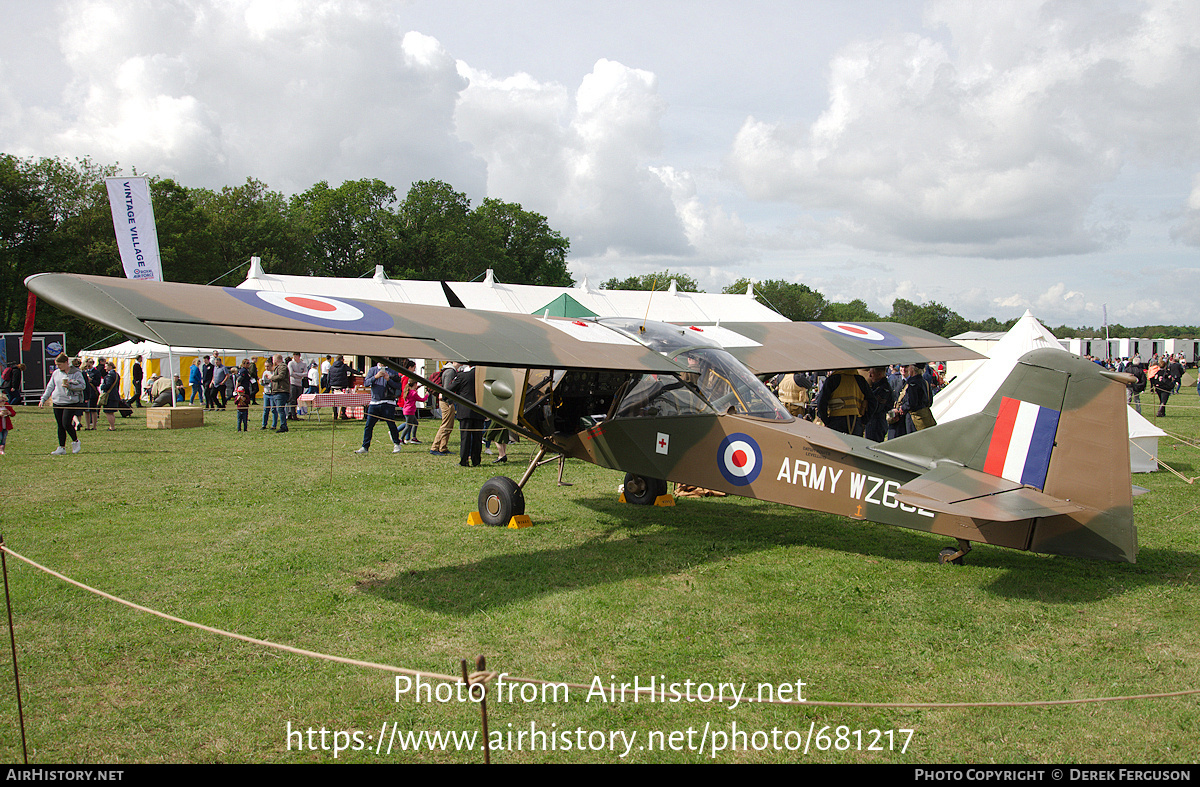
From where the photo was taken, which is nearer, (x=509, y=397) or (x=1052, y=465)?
(x=1052, y=465)

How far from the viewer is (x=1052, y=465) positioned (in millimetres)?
5254

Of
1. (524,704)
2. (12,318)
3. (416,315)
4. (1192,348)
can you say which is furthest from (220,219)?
(1192,348)

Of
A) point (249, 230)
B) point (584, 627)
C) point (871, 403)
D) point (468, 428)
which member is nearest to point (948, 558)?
point (584, 627)

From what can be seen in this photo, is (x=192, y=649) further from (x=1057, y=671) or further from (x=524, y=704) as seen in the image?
(x=1057, y=671)

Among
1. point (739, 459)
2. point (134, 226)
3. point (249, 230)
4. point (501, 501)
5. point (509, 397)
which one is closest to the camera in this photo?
point (739, 459)

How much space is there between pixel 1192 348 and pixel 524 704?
80979 mm

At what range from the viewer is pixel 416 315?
6.68 metres

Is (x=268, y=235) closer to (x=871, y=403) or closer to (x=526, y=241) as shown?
(x=526, y=241)

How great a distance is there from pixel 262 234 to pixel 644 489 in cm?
5849

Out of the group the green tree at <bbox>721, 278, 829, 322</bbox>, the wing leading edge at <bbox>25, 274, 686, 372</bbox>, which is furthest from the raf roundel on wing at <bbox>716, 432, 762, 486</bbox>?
the green tree at <bbox>721, 278, 829, 322</bbox>

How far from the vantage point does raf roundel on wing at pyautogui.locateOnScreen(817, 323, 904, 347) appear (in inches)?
428

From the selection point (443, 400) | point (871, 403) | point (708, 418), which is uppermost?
point (708, 418)

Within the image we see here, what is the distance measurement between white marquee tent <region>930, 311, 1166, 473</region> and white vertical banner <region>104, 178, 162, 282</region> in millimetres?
21822

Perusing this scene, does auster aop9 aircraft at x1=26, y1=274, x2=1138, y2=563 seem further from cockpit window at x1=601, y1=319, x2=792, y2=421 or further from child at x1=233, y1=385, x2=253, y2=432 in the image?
child at x1=233, y1=385, x2=253, y2=432
